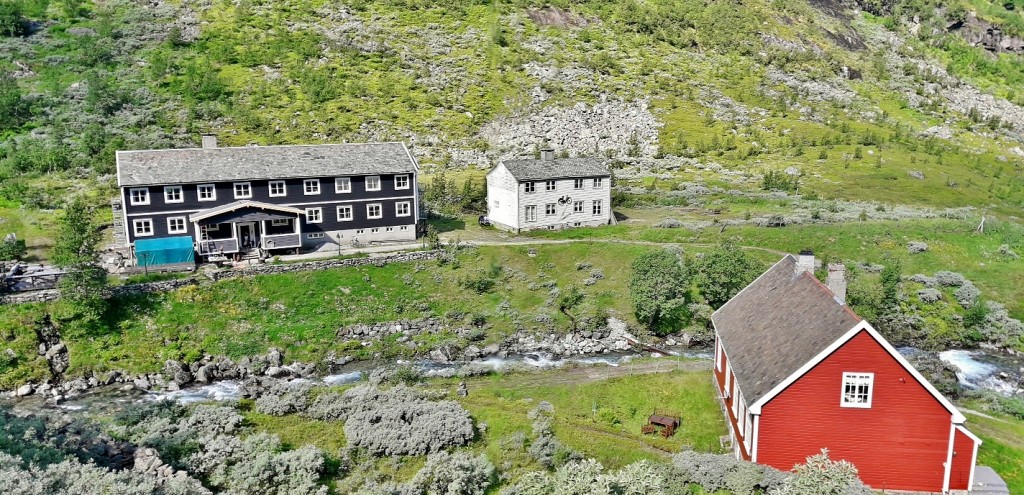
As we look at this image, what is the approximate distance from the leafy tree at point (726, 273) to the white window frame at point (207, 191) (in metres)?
34.5

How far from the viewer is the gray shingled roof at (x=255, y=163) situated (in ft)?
161

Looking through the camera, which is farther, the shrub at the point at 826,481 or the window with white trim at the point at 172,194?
the window with white trim at the point at 172,194

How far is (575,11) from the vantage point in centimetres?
12381

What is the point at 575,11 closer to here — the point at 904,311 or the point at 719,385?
the point at 904,311

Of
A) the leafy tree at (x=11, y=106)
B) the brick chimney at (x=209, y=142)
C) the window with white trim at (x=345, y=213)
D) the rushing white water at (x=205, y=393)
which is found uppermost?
the leafy tree at (x=11, y=106)

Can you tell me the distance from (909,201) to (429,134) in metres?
55.3

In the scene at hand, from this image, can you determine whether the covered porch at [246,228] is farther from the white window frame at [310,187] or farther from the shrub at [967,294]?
the shrub at [967,294]

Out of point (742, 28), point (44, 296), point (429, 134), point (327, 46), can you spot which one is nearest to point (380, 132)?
point (429, 134)

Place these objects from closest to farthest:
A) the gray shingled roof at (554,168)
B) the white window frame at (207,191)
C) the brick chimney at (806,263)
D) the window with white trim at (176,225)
Result: the brick chimney at (806,263)
the window with white trim at (176,225)
the white window frame at (207,191)
the gray shingled roof at (554,168)

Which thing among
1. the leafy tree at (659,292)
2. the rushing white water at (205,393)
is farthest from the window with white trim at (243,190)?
the leafy tree at (659,292)

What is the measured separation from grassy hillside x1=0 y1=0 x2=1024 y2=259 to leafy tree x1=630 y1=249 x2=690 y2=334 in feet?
Result: 112

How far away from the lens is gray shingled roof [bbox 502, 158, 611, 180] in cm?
5853

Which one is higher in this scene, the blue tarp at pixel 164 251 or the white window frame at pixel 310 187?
the white window frame at pixel 310 187

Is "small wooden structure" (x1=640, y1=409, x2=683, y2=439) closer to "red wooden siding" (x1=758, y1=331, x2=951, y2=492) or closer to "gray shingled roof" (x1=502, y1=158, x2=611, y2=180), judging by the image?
"red wooden siding" (x1=758, y1=331, x2=951, y2=492)
